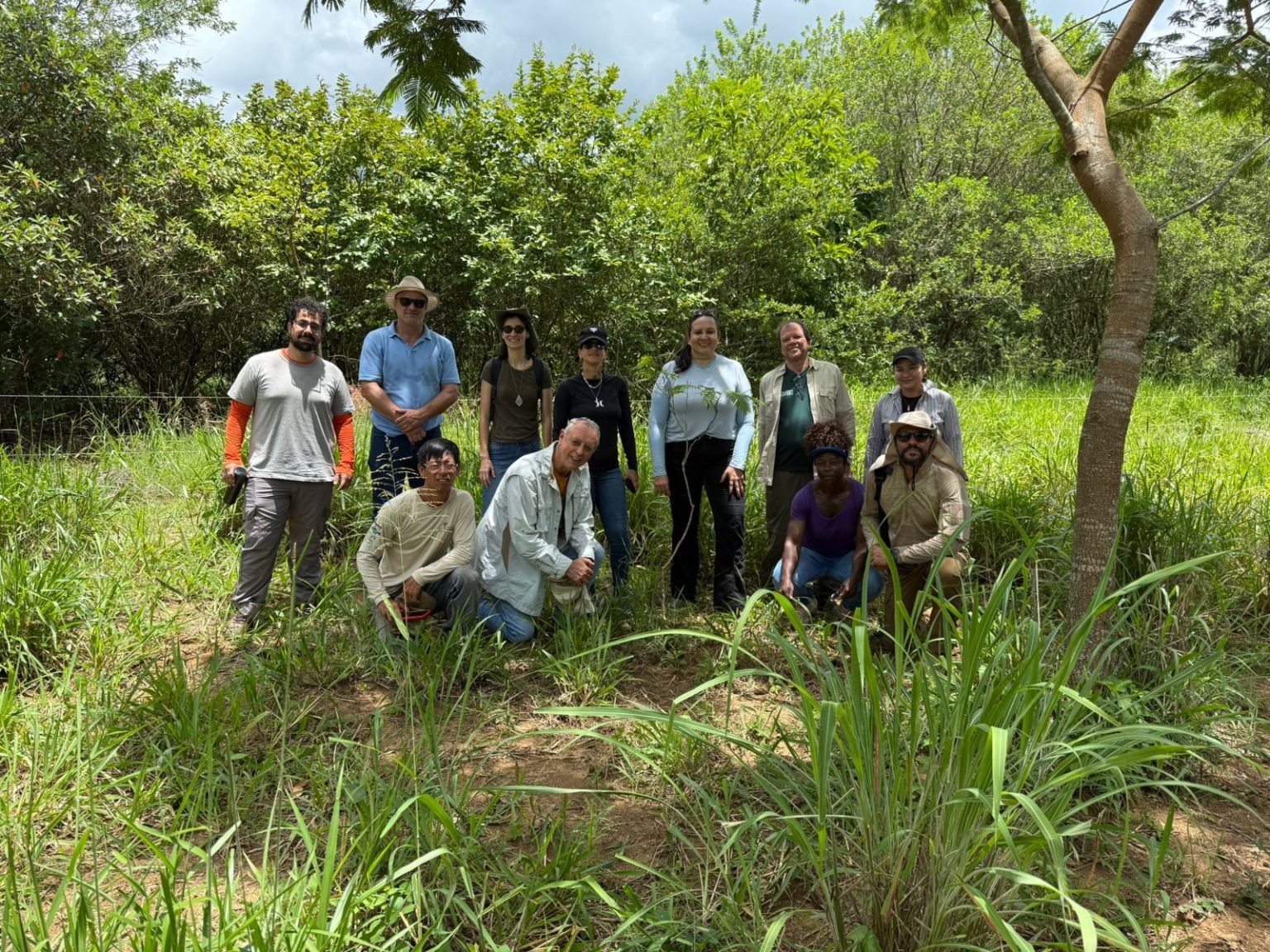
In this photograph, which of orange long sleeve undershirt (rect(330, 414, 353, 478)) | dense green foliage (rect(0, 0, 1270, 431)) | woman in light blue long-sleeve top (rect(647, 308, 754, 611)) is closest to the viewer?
orange long sleeve undershirt (rect(330, 414, 353, 478))

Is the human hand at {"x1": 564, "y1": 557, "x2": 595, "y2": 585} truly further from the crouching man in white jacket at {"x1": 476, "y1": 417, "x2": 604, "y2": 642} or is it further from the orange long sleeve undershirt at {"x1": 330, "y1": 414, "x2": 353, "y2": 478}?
the orange long sleeve undershirt at {"x1": 330, "y1": 414, "x2": 353, "y2": 478}

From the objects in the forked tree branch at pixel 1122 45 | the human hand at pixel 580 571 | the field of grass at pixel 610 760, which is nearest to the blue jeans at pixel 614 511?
the field of grass at pixel 610 760

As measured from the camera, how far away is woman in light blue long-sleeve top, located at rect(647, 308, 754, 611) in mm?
4094

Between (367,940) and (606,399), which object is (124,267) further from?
(367,940)

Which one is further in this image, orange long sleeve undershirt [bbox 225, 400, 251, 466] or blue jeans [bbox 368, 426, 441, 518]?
blue jeans [bbox 368, 426, 441, 518]

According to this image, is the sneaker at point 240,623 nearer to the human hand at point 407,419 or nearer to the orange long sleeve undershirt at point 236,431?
the orange long sleeve undershirt at point 236,431

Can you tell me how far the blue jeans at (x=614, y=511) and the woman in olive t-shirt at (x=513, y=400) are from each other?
0.46 metres

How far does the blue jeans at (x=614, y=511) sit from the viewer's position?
4.12 meters

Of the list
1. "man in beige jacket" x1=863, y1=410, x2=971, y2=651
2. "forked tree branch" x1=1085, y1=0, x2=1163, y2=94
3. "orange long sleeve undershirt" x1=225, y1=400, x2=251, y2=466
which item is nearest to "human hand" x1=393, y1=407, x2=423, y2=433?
"orange long sleeve undershirt" x1=225, y1=400, x2=251, y2=466

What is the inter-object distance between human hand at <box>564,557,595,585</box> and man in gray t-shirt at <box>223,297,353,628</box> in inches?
49.5

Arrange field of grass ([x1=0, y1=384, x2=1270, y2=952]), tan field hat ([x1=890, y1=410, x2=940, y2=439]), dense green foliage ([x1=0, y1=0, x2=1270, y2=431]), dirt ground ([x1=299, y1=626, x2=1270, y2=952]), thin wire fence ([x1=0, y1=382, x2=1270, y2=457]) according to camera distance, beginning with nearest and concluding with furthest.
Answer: field of grass ([x1=0, y1=384, x2=1270, y2=952])
dirt ground ([x1=299, y1=626, x2=1270, y2=952])
tan field hat ([x1=890, y1=410, x2=940, y2=439])
thin wire fence ([x1=0, y1=382, x2=1270, y2=457])
dense green foliage ([x1=0, y1=0, x2=1270, y2=431])

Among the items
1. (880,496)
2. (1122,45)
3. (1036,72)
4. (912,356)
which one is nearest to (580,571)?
(880,496)

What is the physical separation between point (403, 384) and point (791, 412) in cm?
208

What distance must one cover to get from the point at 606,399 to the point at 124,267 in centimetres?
704
